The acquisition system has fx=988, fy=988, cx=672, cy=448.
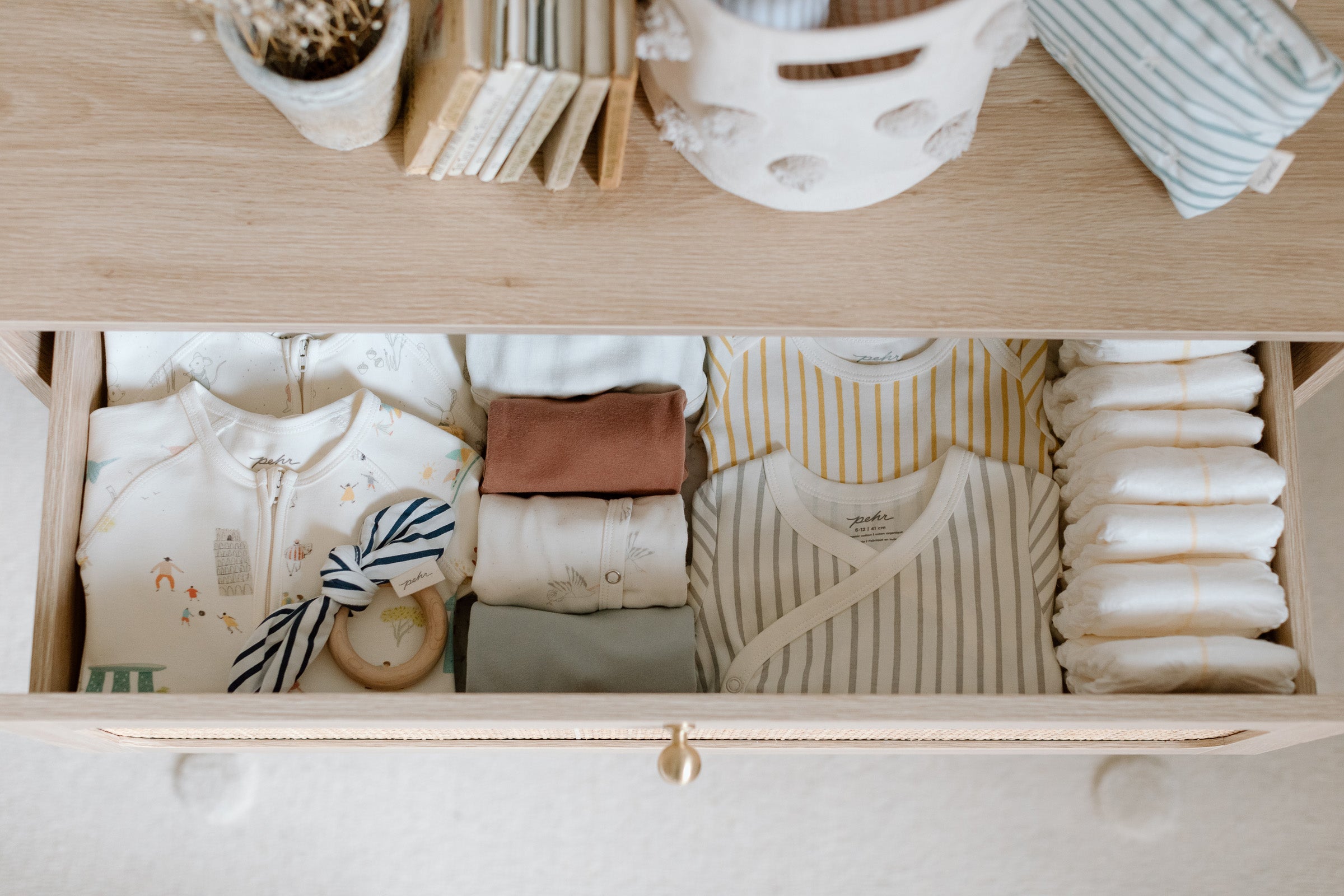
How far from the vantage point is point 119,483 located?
0.93 meters

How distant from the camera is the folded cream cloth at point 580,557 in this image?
949 mm

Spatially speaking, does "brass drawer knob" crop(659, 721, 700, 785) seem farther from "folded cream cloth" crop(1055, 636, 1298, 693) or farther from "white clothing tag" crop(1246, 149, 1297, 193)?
"white clothing tag" crop(1246, 149, 1297, 193)

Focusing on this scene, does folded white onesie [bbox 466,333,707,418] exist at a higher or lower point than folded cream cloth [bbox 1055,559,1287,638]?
higher

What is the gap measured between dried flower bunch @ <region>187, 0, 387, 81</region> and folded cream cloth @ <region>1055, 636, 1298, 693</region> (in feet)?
2.55

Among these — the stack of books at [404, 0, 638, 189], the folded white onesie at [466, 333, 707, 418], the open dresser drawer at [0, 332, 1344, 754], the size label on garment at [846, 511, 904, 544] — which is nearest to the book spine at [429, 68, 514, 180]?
the stack of books at [404, 0, 638, 189]

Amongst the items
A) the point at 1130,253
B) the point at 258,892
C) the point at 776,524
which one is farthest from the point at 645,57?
the point at 258,892

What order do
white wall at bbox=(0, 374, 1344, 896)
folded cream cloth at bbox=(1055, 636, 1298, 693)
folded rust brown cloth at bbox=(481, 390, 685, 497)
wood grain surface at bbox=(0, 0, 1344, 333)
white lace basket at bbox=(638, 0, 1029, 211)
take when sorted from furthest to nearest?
1. white wall at bbox=(0, 374, 1344, 896)
2. folded rust brown cloth at bbox=(481, 390, 685, 497)
3. folded cream cloth at bbox=(1055, 636, 1298, 693)
4. wood grain surface at bbox=(0, 0, 1344, 333)
5. white lace basket at bbox=(638, 0, 1029, 211)

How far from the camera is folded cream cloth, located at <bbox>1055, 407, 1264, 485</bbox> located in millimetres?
917

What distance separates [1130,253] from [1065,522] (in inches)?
13.6

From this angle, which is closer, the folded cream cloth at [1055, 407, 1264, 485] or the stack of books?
the stack of books

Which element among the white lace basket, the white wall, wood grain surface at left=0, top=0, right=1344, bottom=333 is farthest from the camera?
the white wall

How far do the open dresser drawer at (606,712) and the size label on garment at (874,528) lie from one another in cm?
20

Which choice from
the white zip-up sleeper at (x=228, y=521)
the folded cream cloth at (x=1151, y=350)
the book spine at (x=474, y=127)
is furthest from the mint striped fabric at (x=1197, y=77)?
the white zip-up sleeper at (x=228, y=521)

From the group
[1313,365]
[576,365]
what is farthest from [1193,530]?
[576,365]
